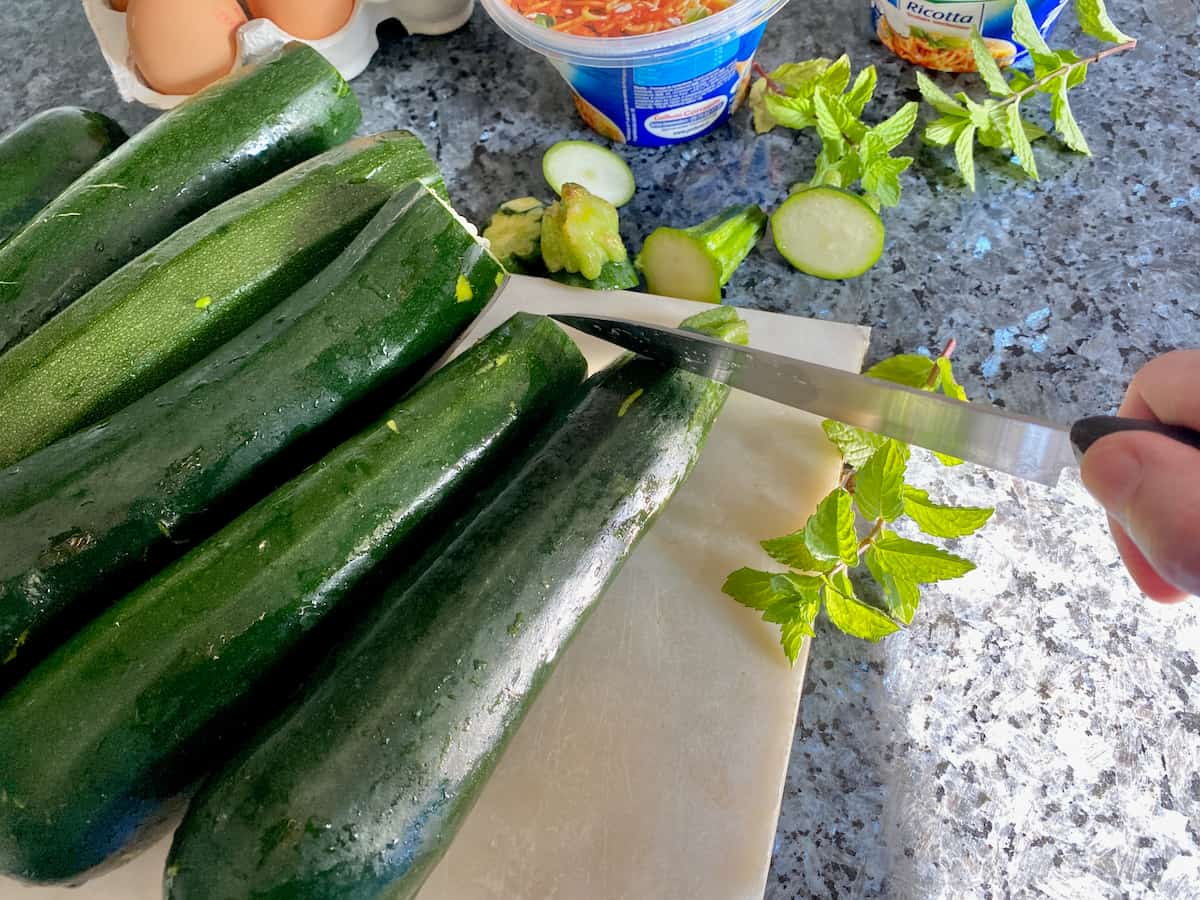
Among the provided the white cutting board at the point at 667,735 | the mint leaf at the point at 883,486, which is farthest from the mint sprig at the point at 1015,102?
the mint leaf at the point at 883,486

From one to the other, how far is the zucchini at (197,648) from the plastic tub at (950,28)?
4.43 ft

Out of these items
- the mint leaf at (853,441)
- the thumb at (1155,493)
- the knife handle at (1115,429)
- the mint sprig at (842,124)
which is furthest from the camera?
the mint sprig at (842,124)

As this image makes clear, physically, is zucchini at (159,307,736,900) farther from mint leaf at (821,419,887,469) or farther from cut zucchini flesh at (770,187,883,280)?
cut zucchini flesh at (770,187,883,280)

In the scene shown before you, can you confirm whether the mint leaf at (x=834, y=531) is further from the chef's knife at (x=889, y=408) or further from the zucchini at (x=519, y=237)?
the zucchini at (x=519, y=237)

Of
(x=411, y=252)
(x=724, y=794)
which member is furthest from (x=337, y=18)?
(x=724, y=794)

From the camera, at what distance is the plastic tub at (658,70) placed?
4.97 feet

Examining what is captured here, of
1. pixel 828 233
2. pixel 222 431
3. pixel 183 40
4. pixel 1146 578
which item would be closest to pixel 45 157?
pixel 183 40

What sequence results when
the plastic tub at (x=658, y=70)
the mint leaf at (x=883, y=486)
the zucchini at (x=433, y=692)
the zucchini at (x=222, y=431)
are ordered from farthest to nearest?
the plastic tub at (x=658, y=70) < the mint leaf at (x=883, y=486) < the zucchini at (x=222, y=431) < the zucchini at (x=433, y=692)

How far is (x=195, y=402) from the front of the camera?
3.87ft

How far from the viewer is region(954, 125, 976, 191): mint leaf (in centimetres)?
170

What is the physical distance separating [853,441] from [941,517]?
7.3 inches

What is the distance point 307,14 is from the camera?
5.95 feet

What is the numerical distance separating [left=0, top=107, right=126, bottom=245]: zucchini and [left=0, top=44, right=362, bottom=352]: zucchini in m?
0.18

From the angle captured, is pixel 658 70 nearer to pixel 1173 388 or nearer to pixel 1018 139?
pixel 1018 139
